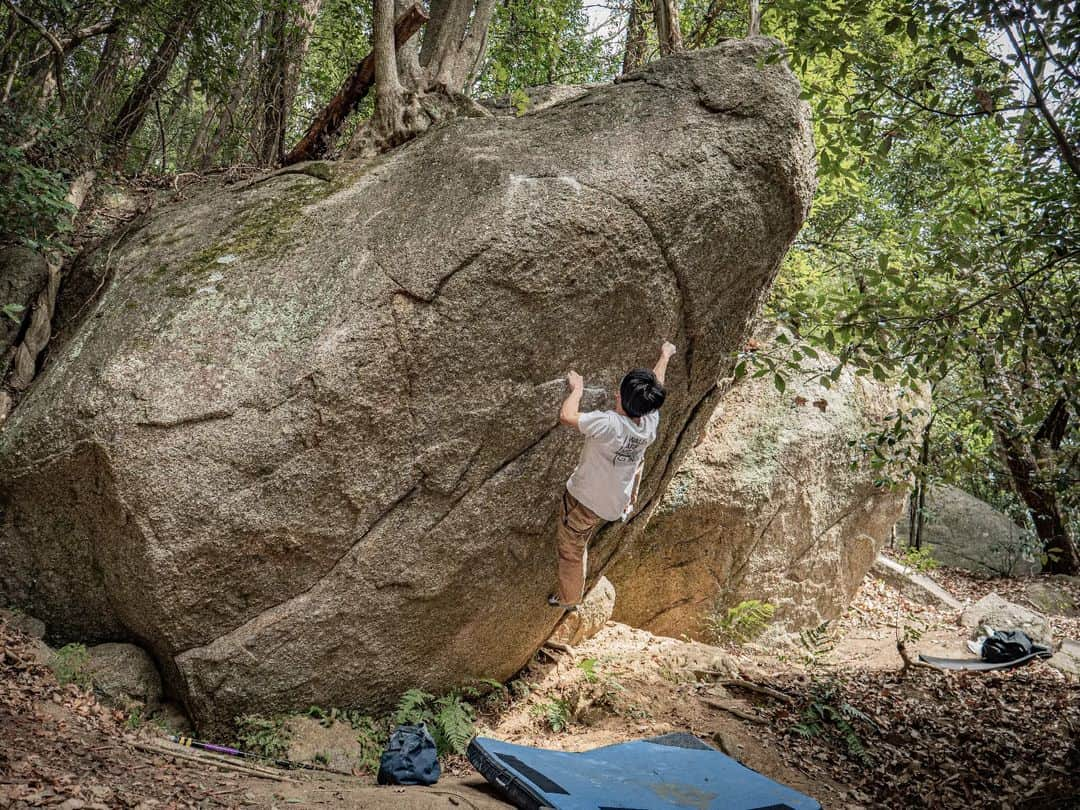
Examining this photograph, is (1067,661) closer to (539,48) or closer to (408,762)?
(408,762)

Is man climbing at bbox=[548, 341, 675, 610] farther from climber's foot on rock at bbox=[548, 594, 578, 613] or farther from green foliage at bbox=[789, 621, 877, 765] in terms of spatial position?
green foliage at bbox=[789, 621, 877, 765]

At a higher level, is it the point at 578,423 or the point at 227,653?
the point at 578,423

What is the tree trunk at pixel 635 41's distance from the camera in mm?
13578

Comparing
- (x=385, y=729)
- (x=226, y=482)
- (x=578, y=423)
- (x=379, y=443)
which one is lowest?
(x=385, y=729)

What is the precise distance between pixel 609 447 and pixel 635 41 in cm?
1044

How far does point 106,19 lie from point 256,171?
196 cm

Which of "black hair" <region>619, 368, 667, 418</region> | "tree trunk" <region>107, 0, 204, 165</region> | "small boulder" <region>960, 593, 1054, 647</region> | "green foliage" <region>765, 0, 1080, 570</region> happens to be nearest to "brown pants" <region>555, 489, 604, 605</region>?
"black hair" <region>619, 368, 667, 418</region>

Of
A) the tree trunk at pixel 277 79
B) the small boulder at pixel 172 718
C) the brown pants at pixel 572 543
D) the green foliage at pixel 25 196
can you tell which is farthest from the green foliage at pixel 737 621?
the green foliage at pixel 25 196

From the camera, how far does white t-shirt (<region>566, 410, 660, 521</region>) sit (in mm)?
5586

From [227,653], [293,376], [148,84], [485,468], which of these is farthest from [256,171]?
[227,653]

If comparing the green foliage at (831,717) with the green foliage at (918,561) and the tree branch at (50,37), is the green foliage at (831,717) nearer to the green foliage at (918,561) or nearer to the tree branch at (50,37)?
the green foliage at (918,561)

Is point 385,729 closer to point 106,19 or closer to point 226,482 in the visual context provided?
point 226,482

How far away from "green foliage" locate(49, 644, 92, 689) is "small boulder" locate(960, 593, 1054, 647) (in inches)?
400

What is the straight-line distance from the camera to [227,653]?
5.49 meters
